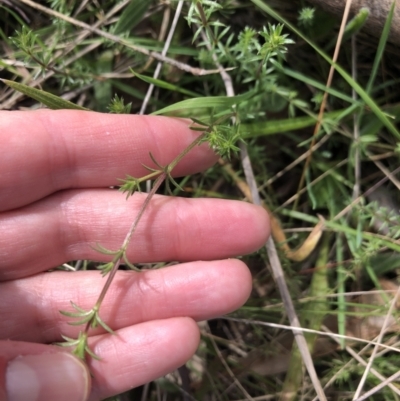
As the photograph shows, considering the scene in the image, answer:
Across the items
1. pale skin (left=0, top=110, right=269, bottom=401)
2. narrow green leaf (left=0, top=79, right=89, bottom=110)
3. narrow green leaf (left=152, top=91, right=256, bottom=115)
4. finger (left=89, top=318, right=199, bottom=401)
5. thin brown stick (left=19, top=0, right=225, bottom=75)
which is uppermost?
thin brown stick (left=19, top=0, right=225, bottom=75)

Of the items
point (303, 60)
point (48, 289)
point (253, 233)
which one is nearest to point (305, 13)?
point (303, 60)

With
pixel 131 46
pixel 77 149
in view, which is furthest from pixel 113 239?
pixel 131 46

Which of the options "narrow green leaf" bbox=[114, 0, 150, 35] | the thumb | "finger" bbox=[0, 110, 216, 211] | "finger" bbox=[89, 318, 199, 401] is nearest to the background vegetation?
"narrow green leaf" bbox=[114, 0, 150, 35]

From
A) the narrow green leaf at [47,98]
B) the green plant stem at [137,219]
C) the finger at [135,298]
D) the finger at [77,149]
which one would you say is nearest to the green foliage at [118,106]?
the finger at [77,149]

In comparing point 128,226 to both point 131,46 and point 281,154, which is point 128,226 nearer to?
point 131,46

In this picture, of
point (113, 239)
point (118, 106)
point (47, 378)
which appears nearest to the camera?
point (47, 378)

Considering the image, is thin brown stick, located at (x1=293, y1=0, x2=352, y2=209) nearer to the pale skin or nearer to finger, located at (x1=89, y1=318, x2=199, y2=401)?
the pale skin

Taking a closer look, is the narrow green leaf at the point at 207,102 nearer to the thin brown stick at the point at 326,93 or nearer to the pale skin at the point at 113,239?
the pale skin at the point at 113,239
